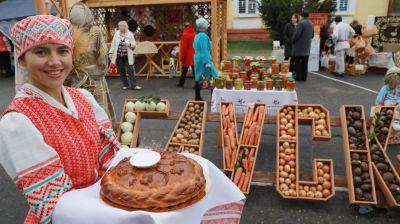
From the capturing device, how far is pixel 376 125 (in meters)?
3.26

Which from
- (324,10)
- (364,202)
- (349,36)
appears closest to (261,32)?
(324,10)

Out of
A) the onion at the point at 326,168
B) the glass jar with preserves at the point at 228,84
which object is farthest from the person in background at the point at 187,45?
the onion at the point at 326,168

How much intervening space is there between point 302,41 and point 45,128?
7.82 meters

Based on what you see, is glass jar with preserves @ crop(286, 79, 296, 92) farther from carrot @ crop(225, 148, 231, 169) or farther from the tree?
the tree

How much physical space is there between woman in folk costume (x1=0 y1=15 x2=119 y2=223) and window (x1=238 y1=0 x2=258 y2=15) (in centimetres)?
1924

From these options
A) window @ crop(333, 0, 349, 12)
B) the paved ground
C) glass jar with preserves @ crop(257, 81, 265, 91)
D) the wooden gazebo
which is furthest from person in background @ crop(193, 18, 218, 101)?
window @ crop(333, 0, 349, 12)

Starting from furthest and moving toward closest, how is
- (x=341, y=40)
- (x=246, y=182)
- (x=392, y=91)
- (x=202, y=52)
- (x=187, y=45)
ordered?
(x=341, y=40)
(x=187, y=45)
(x=202, y=52)
(x=392, y=91)
(x=246, y=182)

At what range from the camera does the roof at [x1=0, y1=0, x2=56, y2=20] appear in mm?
9786

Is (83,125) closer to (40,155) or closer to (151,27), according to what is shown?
(40,155)

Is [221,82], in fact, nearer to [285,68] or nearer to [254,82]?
[254,82]

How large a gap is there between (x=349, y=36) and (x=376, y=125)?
22.6 feet

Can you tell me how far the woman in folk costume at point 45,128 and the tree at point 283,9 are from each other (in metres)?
15.1

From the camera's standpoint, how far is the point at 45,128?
3.95 feet

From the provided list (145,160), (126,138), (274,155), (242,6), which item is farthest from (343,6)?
(145,160)
